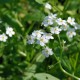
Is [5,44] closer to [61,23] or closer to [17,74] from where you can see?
[17,74]

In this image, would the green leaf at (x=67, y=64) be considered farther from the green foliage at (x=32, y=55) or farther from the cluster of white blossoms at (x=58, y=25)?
the cluster of white blossoms at (x=58, y=25)

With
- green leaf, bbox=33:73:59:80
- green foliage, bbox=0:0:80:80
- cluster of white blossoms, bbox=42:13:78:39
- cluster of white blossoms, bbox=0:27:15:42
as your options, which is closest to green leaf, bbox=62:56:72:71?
green foliage, bbox=0:0:80:80

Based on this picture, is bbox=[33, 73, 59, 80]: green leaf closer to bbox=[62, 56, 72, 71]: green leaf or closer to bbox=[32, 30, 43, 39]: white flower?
bbox=[62, 56, 72, 71]: green leaf

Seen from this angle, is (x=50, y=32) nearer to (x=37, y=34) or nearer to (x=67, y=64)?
(x=37, y=34)

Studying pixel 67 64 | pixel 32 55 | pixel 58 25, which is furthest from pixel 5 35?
pixel 67 64

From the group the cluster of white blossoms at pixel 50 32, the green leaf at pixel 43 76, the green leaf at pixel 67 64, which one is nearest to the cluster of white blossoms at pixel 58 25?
the cluster of white blossoms at pixel 50 32

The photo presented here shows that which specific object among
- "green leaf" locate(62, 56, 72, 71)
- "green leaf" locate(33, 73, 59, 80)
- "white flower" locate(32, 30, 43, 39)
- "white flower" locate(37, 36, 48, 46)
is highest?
"white flower" locate(32, 30, 43, 39)

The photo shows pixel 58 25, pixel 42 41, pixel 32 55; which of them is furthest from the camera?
pixel 32 55

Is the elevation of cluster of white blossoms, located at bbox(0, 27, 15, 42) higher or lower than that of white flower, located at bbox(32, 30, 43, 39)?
higher
